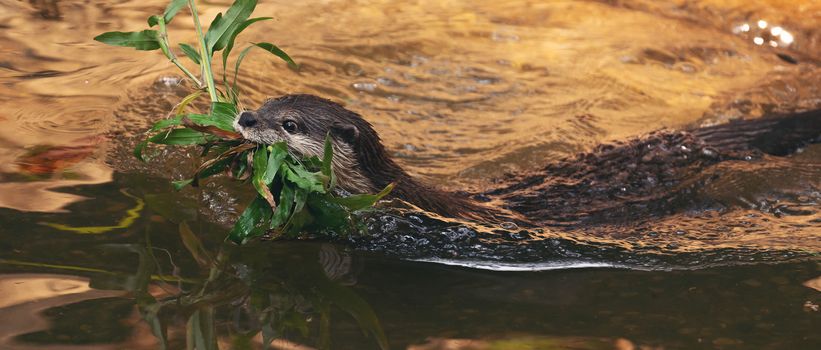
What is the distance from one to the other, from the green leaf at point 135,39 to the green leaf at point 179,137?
0.29 m

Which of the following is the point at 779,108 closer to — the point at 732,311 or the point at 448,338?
the point at 732,311

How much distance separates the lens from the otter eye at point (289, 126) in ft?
10.3

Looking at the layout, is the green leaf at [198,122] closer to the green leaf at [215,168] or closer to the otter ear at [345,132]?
the green leaf at [215,168]

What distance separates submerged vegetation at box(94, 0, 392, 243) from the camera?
280 cm

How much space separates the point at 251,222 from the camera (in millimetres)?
2807

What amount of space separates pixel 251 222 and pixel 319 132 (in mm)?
545

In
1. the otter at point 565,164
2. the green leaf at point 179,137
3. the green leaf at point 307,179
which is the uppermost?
the green leaf at point 179,137

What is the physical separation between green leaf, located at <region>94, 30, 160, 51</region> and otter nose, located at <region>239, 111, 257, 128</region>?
0.35 meters

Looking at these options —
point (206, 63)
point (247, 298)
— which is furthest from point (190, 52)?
point (247, 298)

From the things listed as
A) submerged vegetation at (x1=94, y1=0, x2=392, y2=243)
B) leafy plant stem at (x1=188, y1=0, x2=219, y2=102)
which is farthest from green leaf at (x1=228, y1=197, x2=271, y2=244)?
leafy plant stem at (x1=188, y1=0, x2=219, y2=102)

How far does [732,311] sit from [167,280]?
1535 millimetres


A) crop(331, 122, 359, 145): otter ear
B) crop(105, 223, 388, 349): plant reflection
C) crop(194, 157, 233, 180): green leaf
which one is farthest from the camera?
crop(331, 122, 359, 145): otter ear

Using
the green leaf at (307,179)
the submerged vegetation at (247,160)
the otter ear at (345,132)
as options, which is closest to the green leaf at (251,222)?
the submerged vegetation at (247,160)

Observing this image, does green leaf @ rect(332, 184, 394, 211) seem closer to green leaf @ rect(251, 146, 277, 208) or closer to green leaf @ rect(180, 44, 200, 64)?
Result: green leaf @ rect(251, 146, 277, 208)
